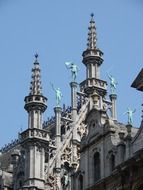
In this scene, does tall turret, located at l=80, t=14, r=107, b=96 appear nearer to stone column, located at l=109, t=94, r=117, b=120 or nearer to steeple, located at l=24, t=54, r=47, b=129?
stone column, located at l=109, t=94, r=117, b=120

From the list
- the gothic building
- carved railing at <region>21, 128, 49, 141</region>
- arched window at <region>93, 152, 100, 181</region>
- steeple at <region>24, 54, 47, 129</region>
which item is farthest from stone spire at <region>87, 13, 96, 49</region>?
arched window at <region>93, 152, 100, 181</region>

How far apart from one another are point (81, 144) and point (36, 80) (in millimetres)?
16033

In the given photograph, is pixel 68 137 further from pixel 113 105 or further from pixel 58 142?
pixel 113 105

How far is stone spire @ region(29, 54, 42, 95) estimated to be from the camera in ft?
237

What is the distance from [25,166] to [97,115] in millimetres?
14011

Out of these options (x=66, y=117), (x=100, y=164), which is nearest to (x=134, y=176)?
(x=100, y=164)

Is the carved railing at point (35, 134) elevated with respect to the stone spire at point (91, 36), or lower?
lower

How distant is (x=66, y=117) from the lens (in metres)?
75.7

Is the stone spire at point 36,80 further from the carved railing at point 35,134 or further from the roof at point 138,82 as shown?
the roof at point 138,82

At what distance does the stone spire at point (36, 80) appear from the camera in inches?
2847

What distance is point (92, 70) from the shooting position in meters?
74.2

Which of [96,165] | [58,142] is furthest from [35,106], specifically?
[96,165]

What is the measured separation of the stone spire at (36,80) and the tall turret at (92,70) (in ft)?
14.2

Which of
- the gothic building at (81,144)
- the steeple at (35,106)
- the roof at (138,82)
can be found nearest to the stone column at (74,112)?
the gothic building at (81,144)
